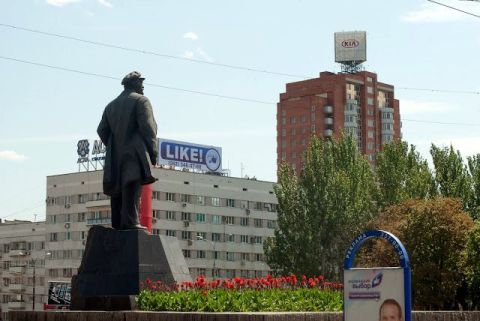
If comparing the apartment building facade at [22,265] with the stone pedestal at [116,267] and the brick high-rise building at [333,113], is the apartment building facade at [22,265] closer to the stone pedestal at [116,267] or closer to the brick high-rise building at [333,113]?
the brick high-rise building at [333,113]

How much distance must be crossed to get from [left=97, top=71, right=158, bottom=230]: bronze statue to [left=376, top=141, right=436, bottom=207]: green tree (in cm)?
3465

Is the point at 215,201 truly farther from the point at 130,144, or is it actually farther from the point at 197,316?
the point at 197,316

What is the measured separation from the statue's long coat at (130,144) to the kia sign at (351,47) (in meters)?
113

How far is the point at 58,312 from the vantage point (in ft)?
55.7

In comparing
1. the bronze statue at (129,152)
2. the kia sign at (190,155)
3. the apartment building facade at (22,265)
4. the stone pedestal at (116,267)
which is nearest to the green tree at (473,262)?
the stone pedestal at (116,267)

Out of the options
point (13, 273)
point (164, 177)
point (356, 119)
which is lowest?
point (13, 273)

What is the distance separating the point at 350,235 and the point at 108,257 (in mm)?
41462

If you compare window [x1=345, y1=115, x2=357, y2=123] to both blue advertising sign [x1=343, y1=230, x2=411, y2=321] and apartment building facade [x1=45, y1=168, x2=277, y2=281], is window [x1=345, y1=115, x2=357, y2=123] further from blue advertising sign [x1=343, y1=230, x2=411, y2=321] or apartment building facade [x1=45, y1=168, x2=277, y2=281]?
blue advertising sign [x1=343, y1=230, x2=411, y2=321]

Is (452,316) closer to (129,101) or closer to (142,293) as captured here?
(142,293)

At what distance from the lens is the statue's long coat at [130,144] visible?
1953cm

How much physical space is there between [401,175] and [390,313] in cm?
4443

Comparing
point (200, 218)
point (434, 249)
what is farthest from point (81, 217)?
point (434, 249)

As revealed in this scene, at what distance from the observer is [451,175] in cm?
5228

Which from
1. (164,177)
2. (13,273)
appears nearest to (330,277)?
(164,177)
